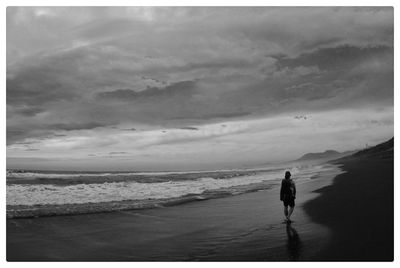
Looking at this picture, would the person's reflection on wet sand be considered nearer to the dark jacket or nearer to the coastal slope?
the coastal slope

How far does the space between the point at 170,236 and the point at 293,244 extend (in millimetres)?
4144

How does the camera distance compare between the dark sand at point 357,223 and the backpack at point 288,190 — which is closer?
the dark sand at point 357,223

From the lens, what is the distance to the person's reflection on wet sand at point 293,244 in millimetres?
8277

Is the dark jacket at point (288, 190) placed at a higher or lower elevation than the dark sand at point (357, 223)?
higher

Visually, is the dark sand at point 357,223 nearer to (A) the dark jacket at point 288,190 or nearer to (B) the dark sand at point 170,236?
(B) the dark sand at point 170,236

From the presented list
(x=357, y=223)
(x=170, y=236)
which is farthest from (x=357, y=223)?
(x=170, y=236)

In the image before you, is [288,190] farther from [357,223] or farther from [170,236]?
[170,236]

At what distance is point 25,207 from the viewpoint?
53.6ft

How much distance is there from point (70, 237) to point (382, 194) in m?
14.0

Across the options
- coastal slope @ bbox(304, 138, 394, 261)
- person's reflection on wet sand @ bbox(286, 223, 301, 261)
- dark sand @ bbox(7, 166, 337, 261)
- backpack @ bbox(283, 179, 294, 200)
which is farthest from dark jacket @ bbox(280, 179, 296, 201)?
person's reflection on wet sand @ bbox(286, 223, 301, 261)

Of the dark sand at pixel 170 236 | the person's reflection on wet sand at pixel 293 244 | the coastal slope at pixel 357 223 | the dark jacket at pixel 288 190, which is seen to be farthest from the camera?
the dark jacket at pixel 288 190

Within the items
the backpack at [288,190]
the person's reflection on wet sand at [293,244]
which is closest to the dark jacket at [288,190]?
the backpack at [288,190]

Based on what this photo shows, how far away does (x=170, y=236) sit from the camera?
11.3 meters
